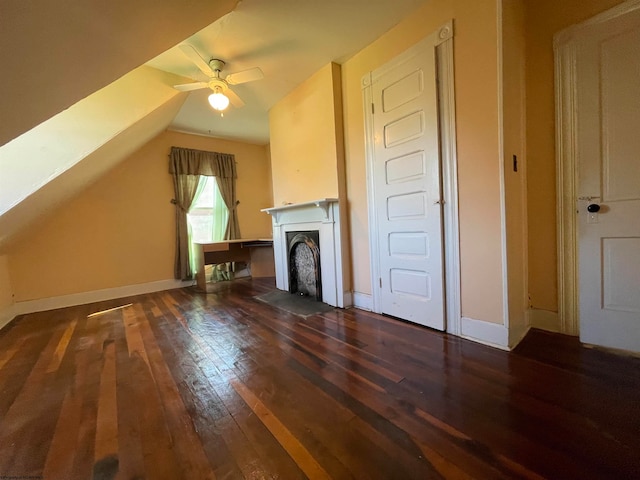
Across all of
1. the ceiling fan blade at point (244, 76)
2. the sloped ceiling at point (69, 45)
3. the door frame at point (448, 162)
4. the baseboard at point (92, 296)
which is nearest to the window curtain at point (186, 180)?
the baseboard at point (92, 296)

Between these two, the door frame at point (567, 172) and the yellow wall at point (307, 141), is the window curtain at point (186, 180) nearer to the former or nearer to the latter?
the yellow wall at point (307, 141)

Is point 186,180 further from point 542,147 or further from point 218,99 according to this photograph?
point 542,147

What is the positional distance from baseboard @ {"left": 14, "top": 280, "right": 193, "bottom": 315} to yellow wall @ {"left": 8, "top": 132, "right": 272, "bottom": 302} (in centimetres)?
6

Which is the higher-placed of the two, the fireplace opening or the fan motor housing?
the fan motor housing

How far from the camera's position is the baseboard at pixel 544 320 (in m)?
2.00

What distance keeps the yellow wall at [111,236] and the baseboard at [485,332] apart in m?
4.42

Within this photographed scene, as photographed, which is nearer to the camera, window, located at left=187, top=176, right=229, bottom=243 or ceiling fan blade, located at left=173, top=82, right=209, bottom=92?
ceiling fan blade, located at left=173, top=82, right=209, bottom=92

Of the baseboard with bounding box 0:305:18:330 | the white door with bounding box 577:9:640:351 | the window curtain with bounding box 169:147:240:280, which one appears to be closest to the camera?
the white door with bounding box 577:9:640:351

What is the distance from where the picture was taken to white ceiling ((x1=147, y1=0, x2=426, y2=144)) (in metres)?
2.05

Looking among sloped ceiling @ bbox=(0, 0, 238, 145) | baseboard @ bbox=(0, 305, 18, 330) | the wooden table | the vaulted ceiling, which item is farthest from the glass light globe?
baseboard @ bbox=(0, 305, 18, 330)

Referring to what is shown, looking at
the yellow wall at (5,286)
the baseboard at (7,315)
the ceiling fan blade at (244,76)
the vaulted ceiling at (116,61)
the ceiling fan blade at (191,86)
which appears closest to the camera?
the vaulted ceiling at (116,61)

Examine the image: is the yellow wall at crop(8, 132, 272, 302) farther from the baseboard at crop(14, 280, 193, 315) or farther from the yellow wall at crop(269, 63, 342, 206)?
the yellow wall at crop(269, 63, 342, 206)

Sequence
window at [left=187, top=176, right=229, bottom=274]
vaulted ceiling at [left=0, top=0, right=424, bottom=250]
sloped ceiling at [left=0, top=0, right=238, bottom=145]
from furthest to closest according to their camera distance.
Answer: window at [left=187, top=176, right=229, bottom=274] → vaulted ceiling at [left=0, top=0, right=424, bottom=250] → sloped ceiling at [left=0, top=0, right=238, bottom=145]

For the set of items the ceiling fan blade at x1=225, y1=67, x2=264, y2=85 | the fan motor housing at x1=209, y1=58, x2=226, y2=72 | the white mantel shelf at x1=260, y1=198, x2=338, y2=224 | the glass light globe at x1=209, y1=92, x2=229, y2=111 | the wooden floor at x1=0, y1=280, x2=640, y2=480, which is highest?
the fan motor housing at x1=209, y1=58, x2=226, y2=72
